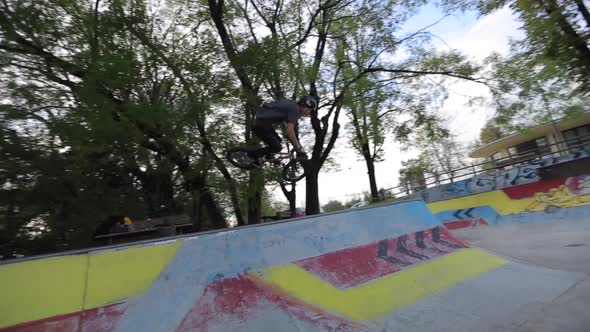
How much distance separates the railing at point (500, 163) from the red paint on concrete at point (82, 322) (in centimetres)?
1706

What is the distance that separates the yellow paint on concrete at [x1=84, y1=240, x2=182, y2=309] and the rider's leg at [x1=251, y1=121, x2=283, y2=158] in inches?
118

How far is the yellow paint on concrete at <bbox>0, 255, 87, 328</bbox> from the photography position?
3.12m

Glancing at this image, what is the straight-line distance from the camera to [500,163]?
70.6ft

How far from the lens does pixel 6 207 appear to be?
9281mm

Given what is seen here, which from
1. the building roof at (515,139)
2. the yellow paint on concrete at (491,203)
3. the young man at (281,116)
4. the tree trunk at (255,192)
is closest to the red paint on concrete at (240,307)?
the young man at (281,116)

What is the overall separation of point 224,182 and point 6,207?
6.32 metres

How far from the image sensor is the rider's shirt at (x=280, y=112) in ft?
20.1

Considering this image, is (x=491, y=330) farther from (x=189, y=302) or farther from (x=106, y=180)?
(x=106, y=180)

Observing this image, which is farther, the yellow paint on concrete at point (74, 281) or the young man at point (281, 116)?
the young man at point (281, 116)

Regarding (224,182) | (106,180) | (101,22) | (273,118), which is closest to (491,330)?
(273,118)

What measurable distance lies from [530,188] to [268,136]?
12253 mm

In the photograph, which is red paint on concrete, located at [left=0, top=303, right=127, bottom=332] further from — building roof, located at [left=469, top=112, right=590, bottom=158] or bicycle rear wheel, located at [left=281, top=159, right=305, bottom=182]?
building roof, located at [left=469, top=112, right=590, bottom=158]

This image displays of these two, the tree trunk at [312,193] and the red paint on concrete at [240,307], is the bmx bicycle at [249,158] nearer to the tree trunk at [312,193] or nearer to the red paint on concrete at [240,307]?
the red paint on concrete at [240,307]

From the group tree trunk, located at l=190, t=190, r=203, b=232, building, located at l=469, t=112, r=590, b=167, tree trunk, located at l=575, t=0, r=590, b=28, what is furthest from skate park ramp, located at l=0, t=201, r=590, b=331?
building, located at l=469, t=112, r=590, b=167
